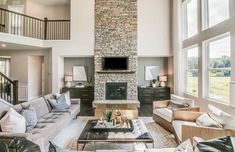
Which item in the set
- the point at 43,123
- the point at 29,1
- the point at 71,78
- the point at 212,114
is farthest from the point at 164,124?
the point at 29,1

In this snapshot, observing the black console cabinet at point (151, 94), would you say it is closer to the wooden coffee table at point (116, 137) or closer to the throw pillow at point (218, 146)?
the wooden coffee table at point (116, 137)

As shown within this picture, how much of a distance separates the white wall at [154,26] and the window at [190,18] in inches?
47.9

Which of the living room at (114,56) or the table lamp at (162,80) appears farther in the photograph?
the table lamp at (162,80)

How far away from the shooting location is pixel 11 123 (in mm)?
3191

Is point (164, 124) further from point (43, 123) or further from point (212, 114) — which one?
point (43, 123)

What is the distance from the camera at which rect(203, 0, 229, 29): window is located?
504 centimetres

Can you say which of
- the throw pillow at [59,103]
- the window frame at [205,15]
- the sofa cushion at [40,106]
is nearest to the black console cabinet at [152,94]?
the window frame at [205,15]

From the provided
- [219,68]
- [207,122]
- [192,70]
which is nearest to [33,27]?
[192,70]

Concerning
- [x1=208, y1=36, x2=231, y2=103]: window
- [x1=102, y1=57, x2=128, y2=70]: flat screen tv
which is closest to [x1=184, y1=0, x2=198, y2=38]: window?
[x1=208, y1=36, x2=231, y2=103]: window

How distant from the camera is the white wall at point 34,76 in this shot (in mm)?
10289

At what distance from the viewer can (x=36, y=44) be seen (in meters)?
8.88

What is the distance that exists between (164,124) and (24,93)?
24.5ft

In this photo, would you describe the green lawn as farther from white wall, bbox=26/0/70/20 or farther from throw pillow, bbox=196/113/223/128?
white wall, bbox=26/0/70/20

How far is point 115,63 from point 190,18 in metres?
3.59
